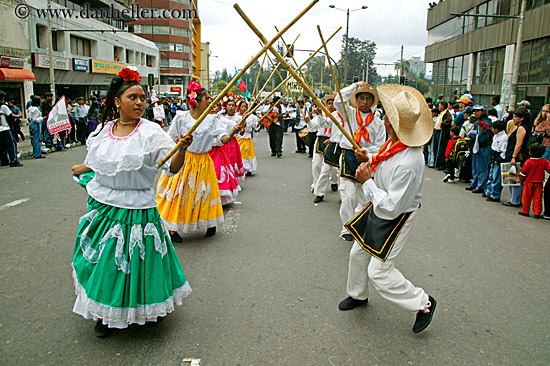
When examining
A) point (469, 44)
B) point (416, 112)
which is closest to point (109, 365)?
point (416, 112)

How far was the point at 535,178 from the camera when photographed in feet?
24.7

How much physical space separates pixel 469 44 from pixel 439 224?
84.6 feet

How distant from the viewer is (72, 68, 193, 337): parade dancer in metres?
3.30

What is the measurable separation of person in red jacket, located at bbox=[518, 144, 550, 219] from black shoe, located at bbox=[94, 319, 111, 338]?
6822 mm

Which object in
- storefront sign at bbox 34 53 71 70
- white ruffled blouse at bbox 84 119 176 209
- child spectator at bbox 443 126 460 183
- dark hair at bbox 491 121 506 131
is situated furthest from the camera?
storefront sign at bbox 34 53 71 70

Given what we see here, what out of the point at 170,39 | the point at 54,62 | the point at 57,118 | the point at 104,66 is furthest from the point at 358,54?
the point at 57,118

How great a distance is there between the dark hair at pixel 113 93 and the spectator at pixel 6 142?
30.6ft

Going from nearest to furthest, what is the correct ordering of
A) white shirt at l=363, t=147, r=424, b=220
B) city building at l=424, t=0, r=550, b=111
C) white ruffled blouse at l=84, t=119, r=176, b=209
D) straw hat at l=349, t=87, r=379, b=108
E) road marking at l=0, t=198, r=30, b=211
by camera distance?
white shirt at l=363, t=147, r=424, b=220
white ruffled blouse at l=84, t=119, r=176, b=209
straw hat at l=349, t=87, r=379, b=108
road marking at l=0, t=198, r=30, b=211
city building at l=424, t=0, r=550, b=111

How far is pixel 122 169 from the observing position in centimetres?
334

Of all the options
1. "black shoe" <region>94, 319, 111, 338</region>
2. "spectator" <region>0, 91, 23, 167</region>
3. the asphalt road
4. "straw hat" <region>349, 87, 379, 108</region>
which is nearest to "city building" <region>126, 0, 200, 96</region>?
"spectator" <region>0, 91, 23, 167</region>

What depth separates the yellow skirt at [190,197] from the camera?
18.5ft

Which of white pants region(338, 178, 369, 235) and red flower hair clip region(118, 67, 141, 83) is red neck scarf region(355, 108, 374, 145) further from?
red flower hair clip region(118, 67, 141, 83)

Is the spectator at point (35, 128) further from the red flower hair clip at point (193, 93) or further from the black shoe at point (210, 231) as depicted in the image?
the black shoe at point (210, 231)

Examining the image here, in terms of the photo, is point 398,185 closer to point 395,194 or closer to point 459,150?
point 395,194
